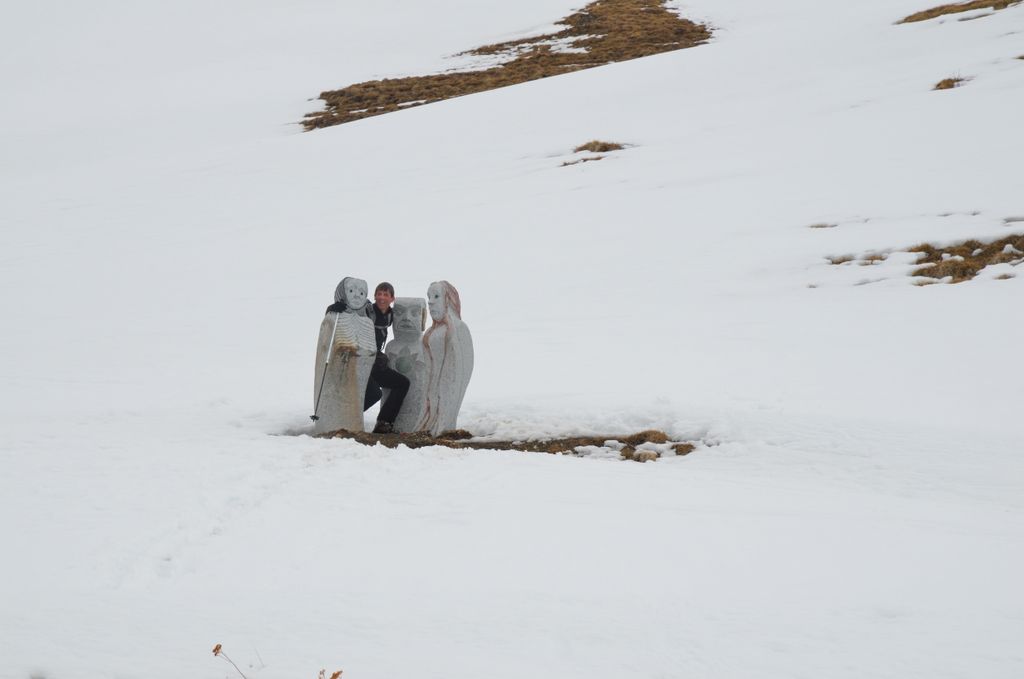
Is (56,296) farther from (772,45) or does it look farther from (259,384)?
(772,45)

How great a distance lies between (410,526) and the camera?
18.9 ft

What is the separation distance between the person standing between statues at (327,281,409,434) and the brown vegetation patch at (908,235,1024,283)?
9.11m

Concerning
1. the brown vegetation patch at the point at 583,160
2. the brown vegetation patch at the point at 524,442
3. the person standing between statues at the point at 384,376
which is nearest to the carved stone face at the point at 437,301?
the person standing between statues at the point at 384,376

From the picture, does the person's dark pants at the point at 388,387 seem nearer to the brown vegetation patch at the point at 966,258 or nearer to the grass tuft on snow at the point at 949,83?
the brown vegetation patch at the point at 966,258

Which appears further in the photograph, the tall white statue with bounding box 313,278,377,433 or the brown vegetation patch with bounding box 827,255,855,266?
the brown vegetation patch with bounding box 827,255,855,266

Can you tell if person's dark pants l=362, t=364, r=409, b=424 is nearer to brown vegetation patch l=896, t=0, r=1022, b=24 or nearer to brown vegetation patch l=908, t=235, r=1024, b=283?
brown vegetation patch l=908, t=235, r=1024, b=283

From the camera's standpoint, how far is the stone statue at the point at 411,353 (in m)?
8.79

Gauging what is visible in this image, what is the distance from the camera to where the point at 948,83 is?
72.3ft

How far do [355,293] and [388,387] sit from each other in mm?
1103

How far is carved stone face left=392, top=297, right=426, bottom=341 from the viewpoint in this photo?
28.7 ft

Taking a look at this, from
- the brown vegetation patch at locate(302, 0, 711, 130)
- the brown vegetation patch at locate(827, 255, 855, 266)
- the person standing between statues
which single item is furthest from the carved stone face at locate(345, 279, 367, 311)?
the brown vegetation patch at locate(302, 0, 711, 130)

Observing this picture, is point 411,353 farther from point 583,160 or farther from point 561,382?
point 583,160

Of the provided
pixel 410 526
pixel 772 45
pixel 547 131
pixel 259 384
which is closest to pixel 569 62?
pixel 772 45

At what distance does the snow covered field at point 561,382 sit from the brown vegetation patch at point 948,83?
366 millimetres
